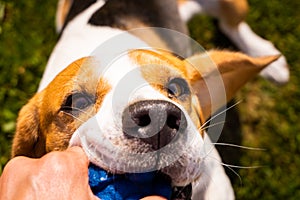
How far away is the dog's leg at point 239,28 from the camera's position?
4.84 metres

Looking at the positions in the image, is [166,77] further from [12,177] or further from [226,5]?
[226,5]

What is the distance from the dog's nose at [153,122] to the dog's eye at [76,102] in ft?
1.29

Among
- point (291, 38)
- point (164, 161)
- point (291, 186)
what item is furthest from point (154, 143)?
point (291, 38)

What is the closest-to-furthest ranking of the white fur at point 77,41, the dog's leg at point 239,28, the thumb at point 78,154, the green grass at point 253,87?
the thumb at point 78,154
the white fur at point 77,41
the green grass at point 253,87
the dog's leg at point 239,28

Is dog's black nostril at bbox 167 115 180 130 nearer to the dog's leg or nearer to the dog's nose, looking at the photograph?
the dog's nose

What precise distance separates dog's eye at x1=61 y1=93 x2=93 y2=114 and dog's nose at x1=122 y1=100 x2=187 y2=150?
394 millimetres

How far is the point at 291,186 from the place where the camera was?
15.0 feet

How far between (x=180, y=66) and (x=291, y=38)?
81.9 inches

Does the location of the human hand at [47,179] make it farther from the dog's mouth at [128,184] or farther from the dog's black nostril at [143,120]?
the dog's black nostril at [143,120]

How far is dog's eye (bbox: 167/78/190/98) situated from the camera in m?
2.95

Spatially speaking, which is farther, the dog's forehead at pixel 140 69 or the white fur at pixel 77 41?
the white fur at pixel 77 41

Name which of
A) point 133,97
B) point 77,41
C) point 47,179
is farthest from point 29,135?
point 47,179

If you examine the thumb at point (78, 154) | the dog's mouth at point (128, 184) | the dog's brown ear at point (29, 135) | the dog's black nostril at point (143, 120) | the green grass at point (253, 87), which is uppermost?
the dog's black nostril at point (143, 120)

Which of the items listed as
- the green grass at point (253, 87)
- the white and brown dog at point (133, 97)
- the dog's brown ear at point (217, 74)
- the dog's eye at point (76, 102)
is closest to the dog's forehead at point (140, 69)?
the white and brown dog at point (133, 97)
